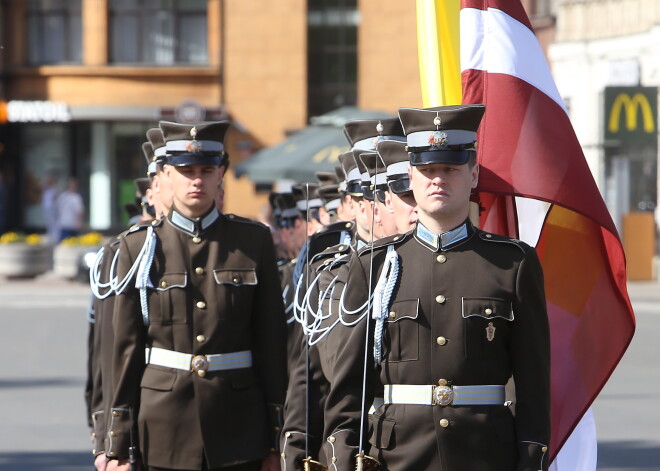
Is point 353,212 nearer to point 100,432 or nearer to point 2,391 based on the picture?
point 100,432

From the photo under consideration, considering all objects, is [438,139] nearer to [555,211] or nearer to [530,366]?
[530,366]

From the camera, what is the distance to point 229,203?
38.2 metres

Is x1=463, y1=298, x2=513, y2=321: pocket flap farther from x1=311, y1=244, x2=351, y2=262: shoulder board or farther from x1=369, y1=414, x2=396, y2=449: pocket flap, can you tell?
x1=311, y1=244, x2=351, y2=262: shoulder board

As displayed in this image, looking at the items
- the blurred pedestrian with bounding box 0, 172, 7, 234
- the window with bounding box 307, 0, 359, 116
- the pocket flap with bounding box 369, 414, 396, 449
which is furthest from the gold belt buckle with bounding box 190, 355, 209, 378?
the window with bounding box 307, 0, 359, 116

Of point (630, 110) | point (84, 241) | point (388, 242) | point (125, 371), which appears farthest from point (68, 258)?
point (388, 242)

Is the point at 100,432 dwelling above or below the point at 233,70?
below

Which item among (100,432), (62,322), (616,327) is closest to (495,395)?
(616,327)

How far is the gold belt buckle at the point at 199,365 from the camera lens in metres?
6.09

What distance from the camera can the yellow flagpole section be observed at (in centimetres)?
630

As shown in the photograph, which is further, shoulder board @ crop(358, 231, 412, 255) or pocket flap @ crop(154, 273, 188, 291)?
pocket flap @ crop(154, 273, 188, 291)

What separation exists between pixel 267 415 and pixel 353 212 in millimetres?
962

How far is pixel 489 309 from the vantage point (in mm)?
4637

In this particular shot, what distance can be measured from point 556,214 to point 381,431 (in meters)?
1.58

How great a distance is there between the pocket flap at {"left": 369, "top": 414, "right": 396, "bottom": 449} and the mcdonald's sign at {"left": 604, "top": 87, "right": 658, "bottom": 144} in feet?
68.3
